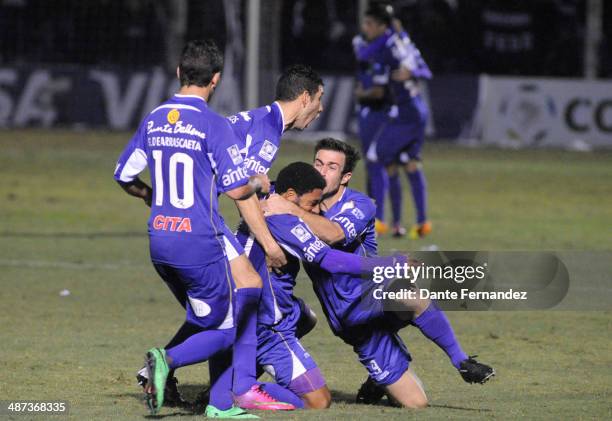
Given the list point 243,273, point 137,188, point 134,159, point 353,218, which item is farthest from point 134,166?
point 353,218

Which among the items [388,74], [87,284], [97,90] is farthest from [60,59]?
[87,284]

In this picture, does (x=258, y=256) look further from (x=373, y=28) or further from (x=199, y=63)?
(x=373, y=28)

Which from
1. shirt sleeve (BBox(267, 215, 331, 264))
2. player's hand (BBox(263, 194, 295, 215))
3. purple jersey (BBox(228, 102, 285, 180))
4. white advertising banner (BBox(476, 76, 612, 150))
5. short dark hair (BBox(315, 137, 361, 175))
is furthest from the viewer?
white advertising banner (BBox(476, 76, 612, 150))

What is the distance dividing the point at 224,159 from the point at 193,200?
26cm

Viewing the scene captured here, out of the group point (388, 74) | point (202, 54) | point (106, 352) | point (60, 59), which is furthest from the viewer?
point (60, 59)

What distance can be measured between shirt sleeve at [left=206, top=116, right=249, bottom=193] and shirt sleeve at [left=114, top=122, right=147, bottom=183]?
37 centimetres

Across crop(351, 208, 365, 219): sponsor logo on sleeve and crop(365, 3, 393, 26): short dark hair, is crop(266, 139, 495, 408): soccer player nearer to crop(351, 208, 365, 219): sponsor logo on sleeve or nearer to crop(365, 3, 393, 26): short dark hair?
crop(351, 208, 365, 219): sponsor logo on sleeve

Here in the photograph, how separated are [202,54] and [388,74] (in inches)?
346

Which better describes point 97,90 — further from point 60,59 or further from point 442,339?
point 442,339

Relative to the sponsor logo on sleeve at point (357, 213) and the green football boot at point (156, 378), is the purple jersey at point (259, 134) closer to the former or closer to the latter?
the sponsor logo on sleeve at point (357, 213)

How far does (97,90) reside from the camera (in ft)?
98.1

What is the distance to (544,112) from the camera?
2864 centimetres

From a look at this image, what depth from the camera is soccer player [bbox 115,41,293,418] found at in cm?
610
